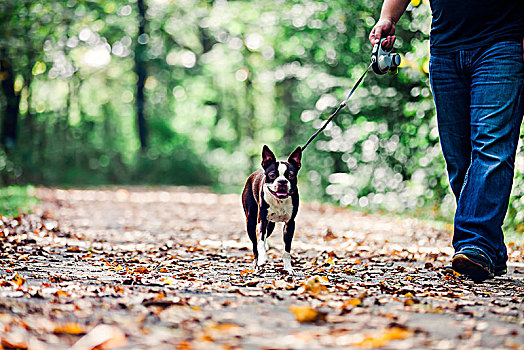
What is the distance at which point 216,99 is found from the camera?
34.3 metres

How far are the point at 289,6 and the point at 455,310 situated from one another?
44.8 feet

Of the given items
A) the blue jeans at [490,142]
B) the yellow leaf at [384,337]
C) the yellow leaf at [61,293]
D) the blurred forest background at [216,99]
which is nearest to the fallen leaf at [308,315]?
the yellow leaf at [384,337]

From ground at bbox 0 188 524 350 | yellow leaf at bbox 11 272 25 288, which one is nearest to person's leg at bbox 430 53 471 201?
ground at bbox 0 188 524 350

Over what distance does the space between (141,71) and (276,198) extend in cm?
2671

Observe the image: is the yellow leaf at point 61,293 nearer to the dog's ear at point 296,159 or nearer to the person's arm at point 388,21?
the dog's ear at point 296,159

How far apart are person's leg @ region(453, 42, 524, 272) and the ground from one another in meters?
0.33

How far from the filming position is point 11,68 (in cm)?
2069

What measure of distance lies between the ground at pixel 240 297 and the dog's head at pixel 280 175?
0.60 metres

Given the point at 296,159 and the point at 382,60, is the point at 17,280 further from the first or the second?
the point at 382,60

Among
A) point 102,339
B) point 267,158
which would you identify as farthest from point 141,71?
point 102,339

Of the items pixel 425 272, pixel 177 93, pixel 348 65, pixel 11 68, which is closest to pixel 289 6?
pixel 348 65

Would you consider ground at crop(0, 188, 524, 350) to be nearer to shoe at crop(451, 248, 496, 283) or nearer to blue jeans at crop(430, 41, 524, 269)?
shoe at crop(451, 248, 496, 283)

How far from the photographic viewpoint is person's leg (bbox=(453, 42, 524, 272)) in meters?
4.12

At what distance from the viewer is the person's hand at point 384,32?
15.7ft
